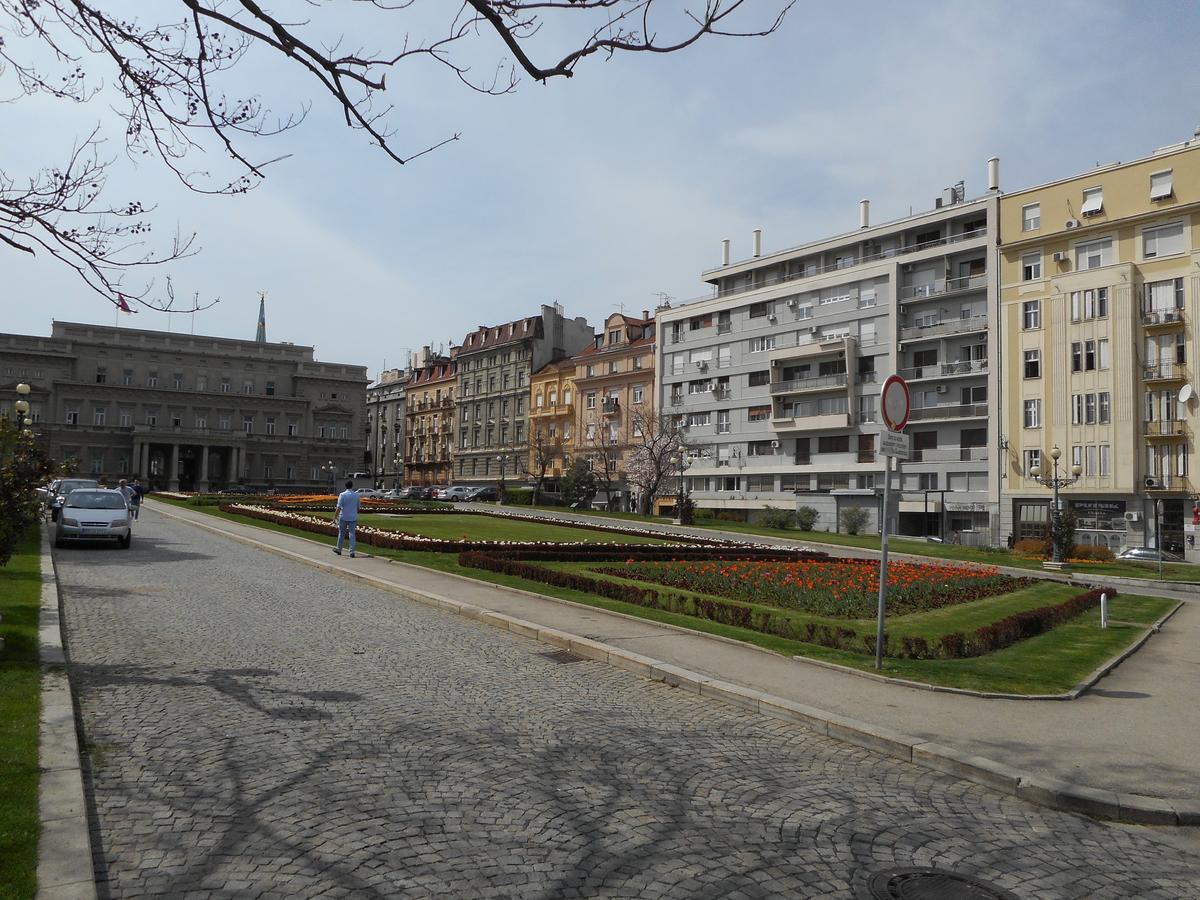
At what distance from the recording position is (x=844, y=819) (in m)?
5.20

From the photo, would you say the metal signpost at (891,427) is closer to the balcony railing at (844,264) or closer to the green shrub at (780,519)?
the green shrub at (780,519)

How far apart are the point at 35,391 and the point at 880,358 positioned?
79.3 metres

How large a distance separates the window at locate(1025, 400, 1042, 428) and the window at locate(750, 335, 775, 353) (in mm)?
20186

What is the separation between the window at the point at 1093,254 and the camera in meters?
48.0

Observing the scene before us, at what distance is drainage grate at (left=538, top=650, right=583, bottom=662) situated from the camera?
32.3 ft

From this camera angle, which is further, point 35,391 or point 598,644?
point 35,391

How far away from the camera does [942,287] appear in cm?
5550

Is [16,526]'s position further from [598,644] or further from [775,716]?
[775,716]

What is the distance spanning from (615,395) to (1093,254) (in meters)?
40.5

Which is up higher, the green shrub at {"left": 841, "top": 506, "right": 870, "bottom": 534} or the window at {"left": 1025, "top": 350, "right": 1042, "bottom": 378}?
the window at {"left": 1025, "top": 350, "right": 1042, "bottom": 378}

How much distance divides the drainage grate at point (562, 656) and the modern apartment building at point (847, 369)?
145ft

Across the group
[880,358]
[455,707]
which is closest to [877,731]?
[455,707]

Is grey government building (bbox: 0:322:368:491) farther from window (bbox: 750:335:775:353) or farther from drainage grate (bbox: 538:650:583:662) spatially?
drainage grate (bbox: 538:650:583:662)

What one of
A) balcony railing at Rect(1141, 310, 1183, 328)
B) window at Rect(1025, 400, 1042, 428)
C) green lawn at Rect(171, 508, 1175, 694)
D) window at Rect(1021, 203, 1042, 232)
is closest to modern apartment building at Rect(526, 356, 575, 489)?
window at Rect(1025, 400, 1042, 428)
